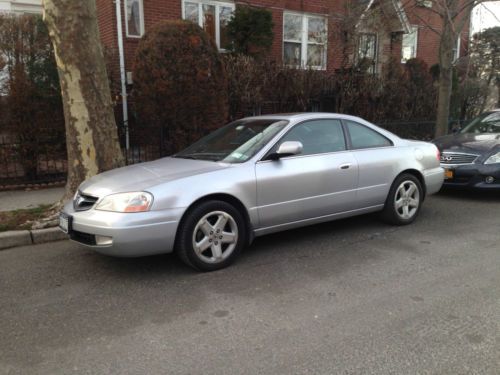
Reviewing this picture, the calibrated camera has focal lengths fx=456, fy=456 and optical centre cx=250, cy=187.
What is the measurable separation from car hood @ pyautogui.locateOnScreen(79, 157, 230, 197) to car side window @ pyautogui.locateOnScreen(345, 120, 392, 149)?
1.80 metres

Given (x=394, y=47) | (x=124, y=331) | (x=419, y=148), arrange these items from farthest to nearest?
(x=394, y=47) < (x=419, y=148) < (x=124, y=331)

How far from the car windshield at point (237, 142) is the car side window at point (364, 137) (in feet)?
3.14

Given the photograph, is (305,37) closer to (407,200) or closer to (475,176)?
(475,176)

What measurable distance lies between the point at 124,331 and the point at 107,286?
93 centimetres

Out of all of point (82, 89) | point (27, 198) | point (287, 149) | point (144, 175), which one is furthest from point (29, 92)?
point (287, 149)

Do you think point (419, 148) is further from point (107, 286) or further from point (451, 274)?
point (107, 286)

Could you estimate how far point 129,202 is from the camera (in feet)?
13.3

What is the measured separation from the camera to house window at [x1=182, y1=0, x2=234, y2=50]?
42.2 ft

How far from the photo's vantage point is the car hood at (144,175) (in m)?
4.25

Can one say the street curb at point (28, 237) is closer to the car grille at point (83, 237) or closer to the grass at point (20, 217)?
the grass at point (20, 217)

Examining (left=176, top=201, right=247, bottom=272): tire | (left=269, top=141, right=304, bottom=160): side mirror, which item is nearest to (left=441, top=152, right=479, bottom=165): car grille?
(left=269, top=141, right=304, bottom=160): side mirror

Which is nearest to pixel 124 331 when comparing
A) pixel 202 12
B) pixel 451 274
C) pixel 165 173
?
pixel 165 173

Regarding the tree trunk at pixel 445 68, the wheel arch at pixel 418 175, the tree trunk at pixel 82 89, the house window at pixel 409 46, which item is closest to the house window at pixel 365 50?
the tree trunk at pixel 445 68

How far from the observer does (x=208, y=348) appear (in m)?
3.04
